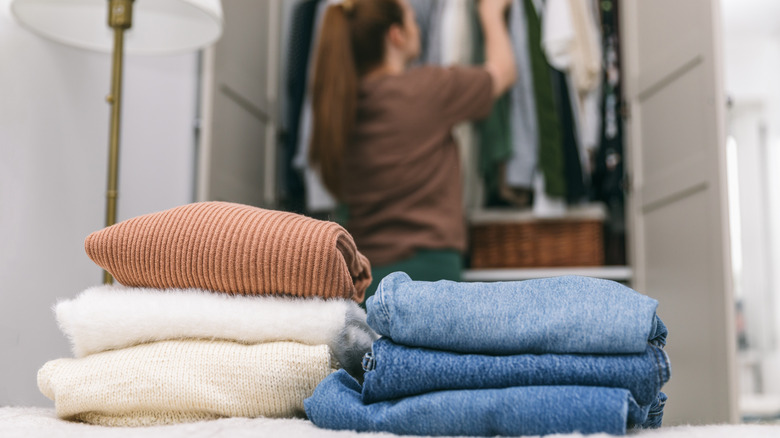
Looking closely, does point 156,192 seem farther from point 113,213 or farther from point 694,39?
point 694,39

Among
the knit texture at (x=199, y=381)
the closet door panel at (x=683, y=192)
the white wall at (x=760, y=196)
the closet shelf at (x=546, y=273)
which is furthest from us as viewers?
the white wall at (x=760, y=196)

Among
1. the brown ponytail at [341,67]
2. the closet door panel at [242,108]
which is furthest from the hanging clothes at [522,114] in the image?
the closet door panel at [242,108]

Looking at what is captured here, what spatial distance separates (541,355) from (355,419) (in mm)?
151

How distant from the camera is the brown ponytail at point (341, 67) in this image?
1.80 metres

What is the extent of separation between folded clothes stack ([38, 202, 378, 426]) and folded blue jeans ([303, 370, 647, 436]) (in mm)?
89

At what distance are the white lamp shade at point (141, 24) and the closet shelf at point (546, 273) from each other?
1137 millimetres

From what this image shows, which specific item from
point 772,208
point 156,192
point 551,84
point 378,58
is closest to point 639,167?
point 551,84

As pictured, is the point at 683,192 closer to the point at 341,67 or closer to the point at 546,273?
the point at 546,273

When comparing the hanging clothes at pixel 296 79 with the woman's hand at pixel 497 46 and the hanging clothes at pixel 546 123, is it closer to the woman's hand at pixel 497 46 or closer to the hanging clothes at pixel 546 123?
the woman's hand at pixel 497 46

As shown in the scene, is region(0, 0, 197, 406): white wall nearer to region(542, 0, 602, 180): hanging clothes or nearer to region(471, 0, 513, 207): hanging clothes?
region(471, 0, 513, 207): hanging clothes

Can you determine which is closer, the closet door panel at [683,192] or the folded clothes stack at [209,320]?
the folded clothes stack at [209,320]

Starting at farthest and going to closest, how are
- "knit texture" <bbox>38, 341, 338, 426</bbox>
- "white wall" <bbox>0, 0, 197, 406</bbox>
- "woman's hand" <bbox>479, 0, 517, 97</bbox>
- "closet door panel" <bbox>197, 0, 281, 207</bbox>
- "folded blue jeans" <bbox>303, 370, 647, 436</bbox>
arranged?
"woman's hand" <bbox>479, 0, 517, 97</bbox>, "closet door panel" <bbox>197, 0, 281, 207</bbox>, "white wall" <bbox>0, 0, 197, 406</bbox>, "knit texture" <bbox>38, 341, 338, 426</bbox>, "folded blue jeans" <bbox>303, 370, 647, 436</bbox>

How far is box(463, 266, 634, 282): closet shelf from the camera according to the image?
205 cm

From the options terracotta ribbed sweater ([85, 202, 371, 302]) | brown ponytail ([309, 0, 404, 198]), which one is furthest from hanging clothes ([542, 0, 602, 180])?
terracotta ribbed sweater ([85, 202, 371, 302])
